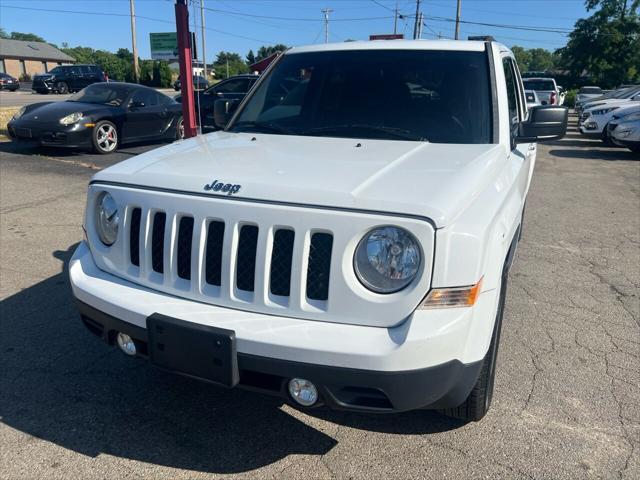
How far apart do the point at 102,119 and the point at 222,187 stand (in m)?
9.42

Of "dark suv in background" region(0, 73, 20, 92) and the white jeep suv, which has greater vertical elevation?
the white jeep suv

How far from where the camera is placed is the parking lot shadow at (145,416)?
2.57 metres

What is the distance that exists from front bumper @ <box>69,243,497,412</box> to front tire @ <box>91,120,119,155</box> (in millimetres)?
9367

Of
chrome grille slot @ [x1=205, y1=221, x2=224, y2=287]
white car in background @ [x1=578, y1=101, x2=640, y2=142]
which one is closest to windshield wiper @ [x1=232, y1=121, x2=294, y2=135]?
chrome grille slot @ [x1=205, y1=221, x2=224, y2=287]

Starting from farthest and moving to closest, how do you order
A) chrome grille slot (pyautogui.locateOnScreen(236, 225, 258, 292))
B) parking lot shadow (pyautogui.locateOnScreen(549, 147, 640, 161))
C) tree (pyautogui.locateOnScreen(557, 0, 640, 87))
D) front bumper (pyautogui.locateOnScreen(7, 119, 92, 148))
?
tree (pyautogui.locateOnScreen(557, 0, 640, 87)) < parking lot shadow (pyautogui.locateOnScreen(549, 147, 640, 161)) < front bumper (pyautogui.locateOnScreen(7, 119, 92, 148)) < chrome grille slot (pyautogui.locateOnScreen(236, 225, 258, 292))

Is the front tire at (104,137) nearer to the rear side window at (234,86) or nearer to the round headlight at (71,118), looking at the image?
the round headlight at (71,118)

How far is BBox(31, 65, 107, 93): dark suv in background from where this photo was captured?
114 feet

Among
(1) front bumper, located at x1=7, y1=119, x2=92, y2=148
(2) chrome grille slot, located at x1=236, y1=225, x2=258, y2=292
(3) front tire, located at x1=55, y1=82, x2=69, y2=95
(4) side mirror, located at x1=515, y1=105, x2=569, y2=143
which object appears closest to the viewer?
(2) chrome grille slot, located at x1=236, y1=225, x2=258, y2=292

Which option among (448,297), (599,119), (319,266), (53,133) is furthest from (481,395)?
(599,119)

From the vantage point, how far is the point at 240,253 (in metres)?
2.25

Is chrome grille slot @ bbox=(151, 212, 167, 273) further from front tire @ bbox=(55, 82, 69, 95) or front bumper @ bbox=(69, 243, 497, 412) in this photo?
front tire @ bbox=(55, 82, 69, 95)

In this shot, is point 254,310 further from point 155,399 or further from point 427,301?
point 155,399

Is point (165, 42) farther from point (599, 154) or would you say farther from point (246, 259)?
point (246, 259)

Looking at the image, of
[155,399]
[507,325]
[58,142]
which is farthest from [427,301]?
→ [58,142]
